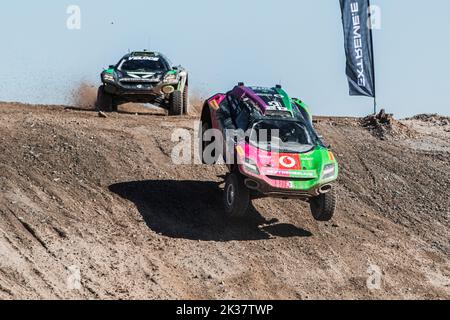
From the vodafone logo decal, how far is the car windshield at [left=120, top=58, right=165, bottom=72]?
308 inches

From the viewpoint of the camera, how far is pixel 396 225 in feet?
48.5

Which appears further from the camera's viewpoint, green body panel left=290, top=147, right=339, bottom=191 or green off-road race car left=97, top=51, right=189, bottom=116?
green off-road race car left=97, top=51, right=189, bottom=116

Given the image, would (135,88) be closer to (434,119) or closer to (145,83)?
(145,83)

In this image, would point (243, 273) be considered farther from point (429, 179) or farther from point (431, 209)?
point (429, 179)

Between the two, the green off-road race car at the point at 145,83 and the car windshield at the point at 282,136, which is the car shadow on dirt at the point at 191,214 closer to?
the car windshield at the point at 282,136

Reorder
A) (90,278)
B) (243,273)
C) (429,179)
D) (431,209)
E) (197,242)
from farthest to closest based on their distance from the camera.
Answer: (429,179) → (431,209) → (197,242) → (243,273) → (90,278)

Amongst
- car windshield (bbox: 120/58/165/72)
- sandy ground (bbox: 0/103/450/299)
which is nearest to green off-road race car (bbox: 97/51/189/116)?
car windshield (bbox: 120/58/165/72)

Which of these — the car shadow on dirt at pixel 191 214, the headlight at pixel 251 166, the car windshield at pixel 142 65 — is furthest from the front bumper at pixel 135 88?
the headlight at pixel 251 166

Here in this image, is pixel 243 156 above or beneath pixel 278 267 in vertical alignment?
above

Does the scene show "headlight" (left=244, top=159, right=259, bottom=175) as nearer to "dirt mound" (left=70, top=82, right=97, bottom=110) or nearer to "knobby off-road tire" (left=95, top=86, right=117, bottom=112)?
"knobby off-road tire" (left=95, top=86, right=117, bottom=112)

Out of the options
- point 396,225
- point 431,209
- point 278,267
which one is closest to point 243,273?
point 278,267

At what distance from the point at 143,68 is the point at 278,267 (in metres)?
9.24

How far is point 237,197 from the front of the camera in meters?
13.0

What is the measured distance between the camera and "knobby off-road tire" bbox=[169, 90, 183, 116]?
65.9ft
